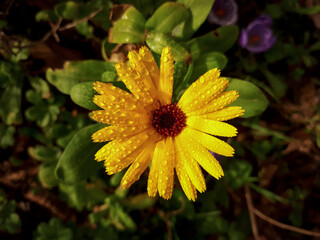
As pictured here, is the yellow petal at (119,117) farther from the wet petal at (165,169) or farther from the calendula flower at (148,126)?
the wet petal at (165,169)

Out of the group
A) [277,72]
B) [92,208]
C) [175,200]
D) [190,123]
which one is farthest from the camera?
[277,72]

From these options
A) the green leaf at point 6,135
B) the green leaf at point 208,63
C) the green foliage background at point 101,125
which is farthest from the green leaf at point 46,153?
the green leaf at point 208,63

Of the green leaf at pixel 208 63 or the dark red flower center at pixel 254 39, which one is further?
the dark red flower center at pixel 254 39

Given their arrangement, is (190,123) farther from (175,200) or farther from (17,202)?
(17,202)

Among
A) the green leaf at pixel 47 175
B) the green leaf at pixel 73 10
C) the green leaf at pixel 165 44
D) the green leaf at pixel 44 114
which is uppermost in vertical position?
the green leaf at pixel 73 10

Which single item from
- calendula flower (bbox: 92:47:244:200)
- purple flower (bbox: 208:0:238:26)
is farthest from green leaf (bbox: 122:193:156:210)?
purple flower (bbox: 208:0:238:26)

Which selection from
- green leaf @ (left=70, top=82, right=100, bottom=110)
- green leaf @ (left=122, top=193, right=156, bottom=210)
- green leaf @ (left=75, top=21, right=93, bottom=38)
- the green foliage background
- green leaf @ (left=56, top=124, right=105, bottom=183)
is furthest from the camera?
green leaf @ (left=122, top=193, right=156, bottom=210)

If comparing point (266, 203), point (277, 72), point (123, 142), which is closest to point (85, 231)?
point (123, 142)

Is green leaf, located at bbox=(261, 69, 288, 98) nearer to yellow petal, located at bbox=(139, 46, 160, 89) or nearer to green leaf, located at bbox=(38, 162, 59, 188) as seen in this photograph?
yellow petal, located at bbox=(139, 46, 160, 89)
